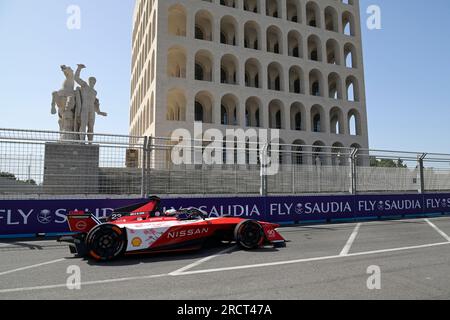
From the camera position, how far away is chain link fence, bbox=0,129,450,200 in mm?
8406

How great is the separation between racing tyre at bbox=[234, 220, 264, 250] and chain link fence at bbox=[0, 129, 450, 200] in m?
4.08

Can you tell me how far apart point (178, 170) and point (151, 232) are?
5.36 meters

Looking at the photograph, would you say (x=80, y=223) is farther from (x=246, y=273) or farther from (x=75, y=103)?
(x=75, y=103)

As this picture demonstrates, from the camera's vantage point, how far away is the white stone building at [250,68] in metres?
31.1

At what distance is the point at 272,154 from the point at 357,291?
787 centimetres

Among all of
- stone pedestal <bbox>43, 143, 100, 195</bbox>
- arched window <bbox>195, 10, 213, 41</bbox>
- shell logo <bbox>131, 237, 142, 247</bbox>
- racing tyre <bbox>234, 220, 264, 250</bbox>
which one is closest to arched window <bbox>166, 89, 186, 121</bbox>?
arched window <bbox>195, 10, 213, 41</bbox>

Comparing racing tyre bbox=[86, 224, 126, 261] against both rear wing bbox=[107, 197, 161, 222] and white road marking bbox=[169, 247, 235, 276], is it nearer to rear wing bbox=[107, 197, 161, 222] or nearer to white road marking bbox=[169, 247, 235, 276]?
rear wing bbox=[107, 197, 161, 222]

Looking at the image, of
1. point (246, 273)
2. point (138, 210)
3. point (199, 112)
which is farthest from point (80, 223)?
point (199, 112)

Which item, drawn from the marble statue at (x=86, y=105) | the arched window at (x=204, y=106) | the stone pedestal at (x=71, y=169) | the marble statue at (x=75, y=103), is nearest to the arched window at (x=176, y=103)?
the arched window at (x=204, y=106)

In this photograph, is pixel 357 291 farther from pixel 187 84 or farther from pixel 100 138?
pixel 187 84

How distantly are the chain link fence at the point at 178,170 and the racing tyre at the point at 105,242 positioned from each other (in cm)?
392

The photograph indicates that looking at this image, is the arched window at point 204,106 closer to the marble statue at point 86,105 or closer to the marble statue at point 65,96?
the marble statue at point 86,105

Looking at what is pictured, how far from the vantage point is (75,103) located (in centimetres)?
1892
